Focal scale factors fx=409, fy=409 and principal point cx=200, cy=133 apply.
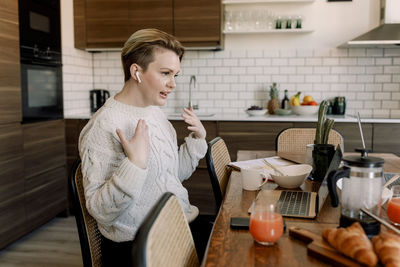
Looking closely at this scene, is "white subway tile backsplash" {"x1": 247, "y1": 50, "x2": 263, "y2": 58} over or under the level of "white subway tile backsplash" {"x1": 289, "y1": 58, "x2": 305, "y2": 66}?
over

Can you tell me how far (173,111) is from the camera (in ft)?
14.4

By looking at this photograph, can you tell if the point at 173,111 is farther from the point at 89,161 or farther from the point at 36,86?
the point at 89,161

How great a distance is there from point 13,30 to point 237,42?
2.20 meters

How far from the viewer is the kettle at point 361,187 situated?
1.08 metres

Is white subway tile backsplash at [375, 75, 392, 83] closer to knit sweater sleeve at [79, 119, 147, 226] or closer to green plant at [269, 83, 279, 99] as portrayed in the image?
green plant at [269, 83, 279, 99]

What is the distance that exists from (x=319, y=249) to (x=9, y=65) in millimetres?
2610

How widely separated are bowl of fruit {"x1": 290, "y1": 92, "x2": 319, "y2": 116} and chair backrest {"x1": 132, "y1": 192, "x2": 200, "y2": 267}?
10.1 ft

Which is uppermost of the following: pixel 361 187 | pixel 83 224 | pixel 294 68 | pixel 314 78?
pixel 294 68

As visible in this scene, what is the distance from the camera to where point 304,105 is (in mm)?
3951

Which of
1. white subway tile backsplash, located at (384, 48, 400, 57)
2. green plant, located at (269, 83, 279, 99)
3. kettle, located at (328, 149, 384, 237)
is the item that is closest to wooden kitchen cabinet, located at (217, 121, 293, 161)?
green plant, located at (269, 83, 279, 99)

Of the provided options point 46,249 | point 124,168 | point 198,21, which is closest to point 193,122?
point 124,168

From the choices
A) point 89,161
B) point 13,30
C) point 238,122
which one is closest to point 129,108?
point 89,161

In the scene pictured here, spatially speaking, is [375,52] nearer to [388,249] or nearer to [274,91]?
[274,91]

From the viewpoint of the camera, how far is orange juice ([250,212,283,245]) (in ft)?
3.42
